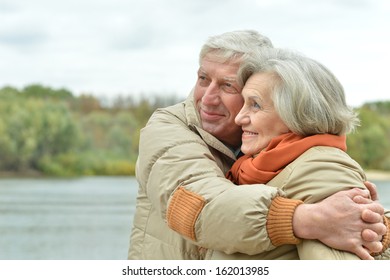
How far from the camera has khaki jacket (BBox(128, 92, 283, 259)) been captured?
214 cm

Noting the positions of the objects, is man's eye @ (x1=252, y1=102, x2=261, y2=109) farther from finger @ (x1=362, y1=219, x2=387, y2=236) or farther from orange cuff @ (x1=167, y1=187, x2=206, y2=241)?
finger @ (x1=362, y1=219, x2=387, y2=236)

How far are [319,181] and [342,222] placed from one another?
0.42ft

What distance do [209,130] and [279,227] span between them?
0.54m

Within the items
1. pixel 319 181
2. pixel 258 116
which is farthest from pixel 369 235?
pixel 258 116

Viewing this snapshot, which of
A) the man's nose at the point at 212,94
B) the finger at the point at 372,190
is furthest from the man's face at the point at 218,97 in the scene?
the finger at the point at 372,190

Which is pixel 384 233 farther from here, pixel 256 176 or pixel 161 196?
pixel 161 196

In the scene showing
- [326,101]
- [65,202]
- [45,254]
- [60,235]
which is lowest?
[65,202]

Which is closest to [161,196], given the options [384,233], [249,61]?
[249,61]

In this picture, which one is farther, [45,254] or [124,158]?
[124,158]

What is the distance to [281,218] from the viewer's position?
2.12 m

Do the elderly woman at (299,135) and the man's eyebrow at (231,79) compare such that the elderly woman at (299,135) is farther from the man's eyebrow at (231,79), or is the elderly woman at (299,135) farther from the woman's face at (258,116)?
the man's eyebrow at (231,79)

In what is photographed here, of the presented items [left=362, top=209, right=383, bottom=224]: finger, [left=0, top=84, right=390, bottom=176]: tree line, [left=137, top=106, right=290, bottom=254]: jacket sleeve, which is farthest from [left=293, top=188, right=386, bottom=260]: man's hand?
[left=0, top=84, right=390, bottom=176]: tree line

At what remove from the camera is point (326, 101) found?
2.26 metres

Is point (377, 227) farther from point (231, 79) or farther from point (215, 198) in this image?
point (231, 79)
